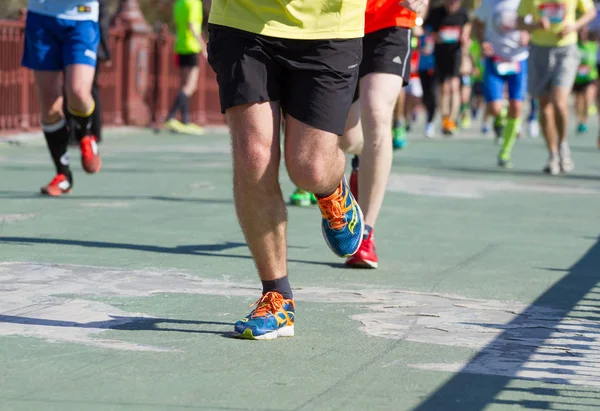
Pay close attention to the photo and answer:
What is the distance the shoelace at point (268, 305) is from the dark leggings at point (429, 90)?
15.7 metres

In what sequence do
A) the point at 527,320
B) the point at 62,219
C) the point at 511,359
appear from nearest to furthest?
the point at 511,359
the point at 527,320
the point at 62,219

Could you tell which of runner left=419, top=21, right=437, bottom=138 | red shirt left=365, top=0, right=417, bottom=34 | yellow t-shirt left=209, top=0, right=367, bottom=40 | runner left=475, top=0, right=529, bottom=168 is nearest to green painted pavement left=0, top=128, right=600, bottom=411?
yellow t-shirt left=209, top=0, right=367, bottom=40

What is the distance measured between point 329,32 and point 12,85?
36.8ft

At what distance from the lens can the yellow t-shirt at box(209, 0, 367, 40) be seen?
4.63 m

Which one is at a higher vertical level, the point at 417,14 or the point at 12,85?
the point at 417,14

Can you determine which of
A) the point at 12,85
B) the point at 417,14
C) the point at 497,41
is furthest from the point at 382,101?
the point at 12,85

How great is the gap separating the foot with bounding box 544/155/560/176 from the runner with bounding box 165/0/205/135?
6615 millimetres

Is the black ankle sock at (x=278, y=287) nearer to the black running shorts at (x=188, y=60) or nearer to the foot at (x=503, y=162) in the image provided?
the foot at (x=503, y=162)

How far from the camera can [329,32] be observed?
469cm

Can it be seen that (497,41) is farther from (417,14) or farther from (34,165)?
(417,14)

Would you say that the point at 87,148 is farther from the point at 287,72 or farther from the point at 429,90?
the point at 429,90

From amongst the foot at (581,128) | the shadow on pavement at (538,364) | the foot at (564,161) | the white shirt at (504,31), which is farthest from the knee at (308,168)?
the foot at (581,128)

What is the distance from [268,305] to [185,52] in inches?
573

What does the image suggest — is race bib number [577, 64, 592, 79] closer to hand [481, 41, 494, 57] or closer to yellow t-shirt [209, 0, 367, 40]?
hand [481, 41, 494, 57]
